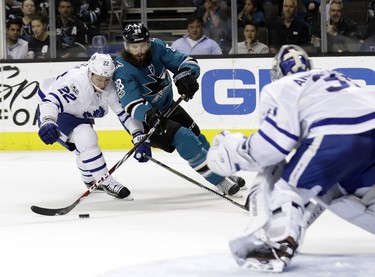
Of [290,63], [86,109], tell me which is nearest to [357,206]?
[290,63]

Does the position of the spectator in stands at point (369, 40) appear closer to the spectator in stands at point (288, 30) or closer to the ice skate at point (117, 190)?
the spectator in stands at point (288, 30)

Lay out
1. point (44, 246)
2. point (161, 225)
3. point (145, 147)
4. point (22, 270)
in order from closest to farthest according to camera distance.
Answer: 1. point (22, 270)
2. point (44, 246)
3. point (161, 225)
4. point (145, 147)

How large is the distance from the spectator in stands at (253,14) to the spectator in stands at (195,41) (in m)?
0.27

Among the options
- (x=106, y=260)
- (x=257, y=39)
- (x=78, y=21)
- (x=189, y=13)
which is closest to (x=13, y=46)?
(x=78, y=21)

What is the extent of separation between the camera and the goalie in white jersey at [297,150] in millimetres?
3098

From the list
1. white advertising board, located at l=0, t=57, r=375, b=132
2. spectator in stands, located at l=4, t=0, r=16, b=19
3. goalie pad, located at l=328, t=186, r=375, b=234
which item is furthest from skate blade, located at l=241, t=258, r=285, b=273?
spectator in stands, located at l=4, t=0, r=16, b=19

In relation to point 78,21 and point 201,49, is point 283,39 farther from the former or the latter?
point 78,21

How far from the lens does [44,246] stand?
3.81 metres

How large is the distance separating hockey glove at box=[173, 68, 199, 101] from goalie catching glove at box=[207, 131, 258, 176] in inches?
62.5

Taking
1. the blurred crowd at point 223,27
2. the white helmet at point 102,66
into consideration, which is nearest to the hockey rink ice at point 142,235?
the white helmet at point 102,66

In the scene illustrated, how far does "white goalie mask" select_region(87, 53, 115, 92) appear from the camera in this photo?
481 centimetres

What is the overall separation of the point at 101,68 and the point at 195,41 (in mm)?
2662

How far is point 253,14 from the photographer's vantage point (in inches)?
291

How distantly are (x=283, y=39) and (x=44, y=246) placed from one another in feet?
12.8
